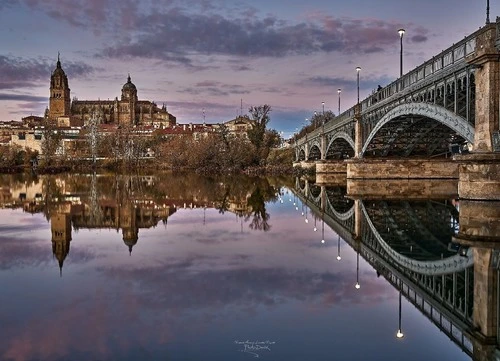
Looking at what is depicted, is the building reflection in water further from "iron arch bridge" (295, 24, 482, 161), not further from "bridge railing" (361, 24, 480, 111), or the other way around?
"bridge railing" (361, 24, 480, 111)

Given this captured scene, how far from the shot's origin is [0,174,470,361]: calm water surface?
805cm

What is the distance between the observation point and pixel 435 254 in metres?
16.3

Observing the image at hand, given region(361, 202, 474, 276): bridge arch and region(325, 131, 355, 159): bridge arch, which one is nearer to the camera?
region(361, 202, 474, 276): bridge arch

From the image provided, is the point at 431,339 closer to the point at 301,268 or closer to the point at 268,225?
the point at 301,268

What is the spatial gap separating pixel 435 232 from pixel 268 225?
683cm

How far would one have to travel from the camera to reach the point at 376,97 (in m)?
46.2

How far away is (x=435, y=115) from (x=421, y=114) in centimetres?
241

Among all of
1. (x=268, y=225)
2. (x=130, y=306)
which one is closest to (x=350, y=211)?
(x=268, y=225)

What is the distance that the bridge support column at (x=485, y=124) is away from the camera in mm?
24453

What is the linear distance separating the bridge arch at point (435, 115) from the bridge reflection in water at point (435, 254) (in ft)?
12.0

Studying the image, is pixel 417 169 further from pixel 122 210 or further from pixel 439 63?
pixel 122 210

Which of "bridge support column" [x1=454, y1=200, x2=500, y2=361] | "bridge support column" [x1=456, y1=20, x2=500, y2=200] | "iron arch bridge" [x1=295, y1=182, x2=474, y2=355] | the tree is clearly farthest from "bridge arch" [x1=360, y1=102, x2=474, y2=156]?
the tree

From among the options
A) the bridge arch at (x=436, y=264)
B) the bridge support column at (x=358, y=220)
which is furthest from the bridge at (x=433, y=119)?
the bridge arch at (x=436, y=264)

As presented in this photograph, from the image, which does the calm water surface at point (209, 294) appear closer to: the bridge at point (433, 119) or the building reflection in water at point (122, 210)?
the building reflection in water at point (122, 210)
